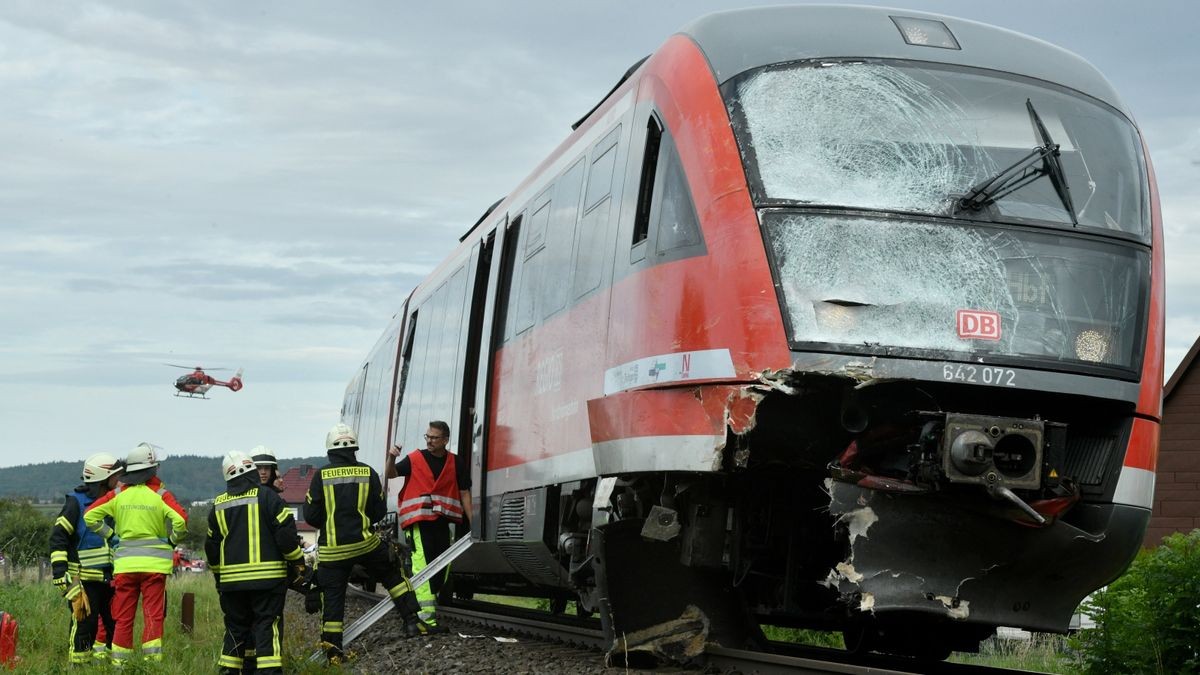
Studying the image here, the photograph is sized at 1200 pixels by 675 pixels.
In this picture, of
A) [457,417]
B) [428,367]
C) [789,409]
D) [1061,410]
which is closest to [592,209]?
[789,409]

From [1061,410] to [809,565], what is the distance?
165cm

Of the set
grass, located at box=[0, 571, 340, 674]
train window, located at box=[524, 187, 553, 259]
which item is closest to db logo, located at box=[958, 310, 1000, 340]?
train window, located at box=[524, 187, 553, 259]

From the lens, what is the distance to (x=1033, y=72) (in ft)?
25.2

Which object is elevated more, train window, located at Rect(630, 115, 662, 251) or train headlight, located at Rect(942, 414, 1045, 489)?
train window, located at Rect(630, 115, 662, 251)

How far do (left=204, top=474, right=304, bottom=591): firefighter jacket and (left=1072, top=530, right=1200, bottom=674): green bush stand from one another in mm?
4901

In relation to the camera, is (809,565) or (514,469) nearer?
(809,565)

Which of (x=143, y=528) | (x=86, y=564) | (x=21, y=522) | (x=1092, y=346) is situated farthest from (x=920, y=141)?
(x=21, y=522)

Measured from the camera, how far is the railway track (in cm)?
720

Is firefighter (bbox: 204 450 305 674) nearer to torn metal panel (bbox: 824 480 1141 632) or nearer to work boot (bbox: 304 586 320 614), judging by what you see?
work boot (bbox: 304 586 320 614)

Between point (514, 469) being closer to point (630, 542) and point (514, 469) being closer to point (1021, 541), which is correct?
point (630, 542)

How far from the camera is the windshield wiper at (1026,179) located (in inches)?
277

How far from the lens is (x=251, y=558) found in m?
9.05

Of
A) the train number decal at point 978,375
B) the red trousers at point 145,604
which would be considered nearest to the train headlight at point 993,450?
the train number decal at point 978,375

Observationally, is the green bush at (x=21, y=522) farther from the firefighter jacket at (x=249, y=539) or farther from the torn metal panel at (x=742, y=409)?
the torn metal panel at (x=742, y=409)
